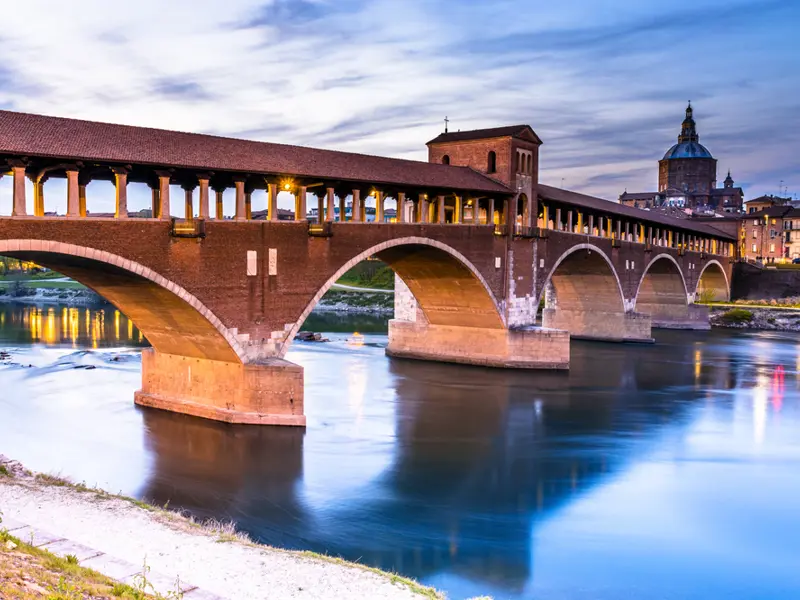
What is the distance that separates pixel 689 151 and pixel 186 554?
132963 millimetres

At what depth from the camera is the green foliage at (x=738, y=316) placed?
63.5m

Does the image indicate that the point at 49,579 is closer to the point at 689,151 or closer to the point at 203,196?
the point at 203,196

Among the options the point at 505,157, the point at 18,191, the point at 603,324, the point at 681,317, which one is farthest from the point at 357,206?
the point at 681,317

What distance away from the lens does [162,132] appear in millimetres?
22781

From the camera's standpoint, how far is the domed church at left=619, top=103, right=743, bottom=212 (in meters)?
127

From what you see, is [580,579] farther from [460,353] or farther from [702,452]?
[460,353]

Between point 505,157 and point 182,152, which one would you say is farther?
point 505,157

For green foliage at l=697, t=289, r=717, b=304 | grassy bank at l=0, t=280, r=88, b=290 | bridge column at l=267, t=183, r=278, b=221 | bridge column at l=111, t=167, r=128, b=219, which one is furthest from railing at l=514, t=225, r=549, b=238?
grassy bank at l=0, t=280, r=88, b=290

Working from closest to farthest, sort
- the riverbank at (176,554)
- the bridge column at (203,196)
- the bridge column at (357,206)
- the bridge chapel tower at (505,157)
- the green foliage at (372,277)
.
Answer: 1. the riverbank at (176,554)
2. the bridge column at (203,196)
3. the bridge column at (357,206)
4. the bridge chapel tower at (505,157)
5. the green foliage at (372,277)

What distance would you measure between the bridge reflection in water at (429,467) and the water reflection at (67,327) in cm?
2081

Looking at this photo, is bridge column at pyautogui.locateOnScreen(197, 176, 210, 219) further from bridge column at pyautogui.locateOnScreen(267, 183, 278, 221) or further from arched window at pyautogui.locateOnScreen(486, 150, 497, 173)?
arched window at pyautogui.locateOnScreen(486, 150, 497, 173)

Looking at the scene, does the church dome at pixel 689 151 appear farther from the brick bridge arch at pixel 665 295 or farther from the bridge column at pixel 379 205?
the bridge column at pixel 379 205

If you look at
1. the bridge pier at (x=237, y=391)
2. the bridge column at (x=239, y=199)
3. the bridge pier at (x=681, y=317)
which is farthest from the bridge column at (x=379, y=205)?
the bridge pier at (x=681, y=317)

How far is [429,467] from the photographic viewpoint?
70.2ft
